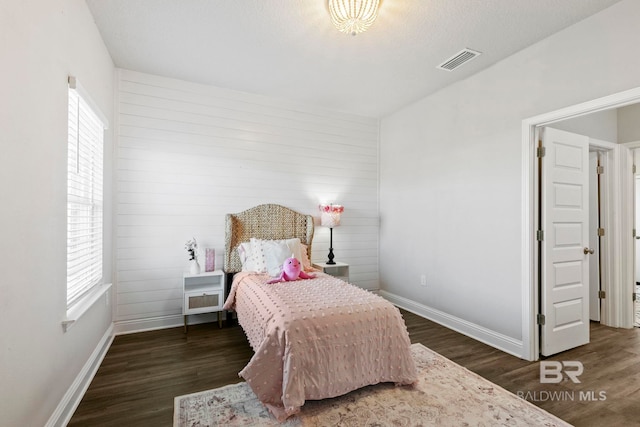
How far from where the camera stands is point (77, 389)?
6.88ft

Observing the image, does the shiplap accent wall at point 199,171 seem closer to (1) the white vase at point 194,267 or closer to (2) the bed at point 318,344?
(1) the white vase at point 194,267

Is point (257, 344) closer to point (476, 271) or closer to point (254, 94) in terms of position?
point (476, 271)

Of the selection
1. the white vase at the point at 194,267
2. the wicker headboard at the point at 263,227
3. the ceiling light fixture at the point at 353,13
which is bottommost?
the white vase at the point at 194,267

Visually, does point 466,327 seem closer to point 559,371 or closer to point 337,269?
point 559,371

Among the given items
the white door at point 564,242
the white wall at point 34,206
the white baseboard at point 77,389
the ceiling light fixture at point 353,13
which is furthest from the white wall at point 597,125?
the white baseboard at point 77,389

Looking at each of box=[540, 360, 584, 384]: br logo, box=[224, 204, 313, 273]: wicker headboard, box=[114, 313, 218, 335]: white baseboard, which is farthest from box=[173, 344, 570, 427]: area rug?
box=[224, 204, 313, 273]: wicker headboard

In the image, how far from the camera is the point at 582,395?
2.18 m

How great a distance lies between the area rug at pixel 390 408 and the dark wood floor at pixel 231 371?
14 cm

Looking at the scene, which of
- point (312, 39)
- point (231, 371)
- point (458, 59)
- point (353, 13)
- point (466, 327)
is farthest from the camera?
point (466, 327)

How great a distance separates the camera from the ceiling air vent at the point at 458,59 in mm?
2893

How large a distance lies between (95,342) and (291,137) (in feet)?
10.2

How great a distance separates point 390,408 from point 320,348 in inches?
24.0

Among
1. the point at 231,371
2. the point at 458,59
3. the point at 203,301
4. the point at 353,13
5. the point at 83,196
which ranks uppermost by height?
the point at 458,59

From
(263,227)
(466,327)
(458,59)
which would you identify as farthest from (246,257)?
(458,59)
